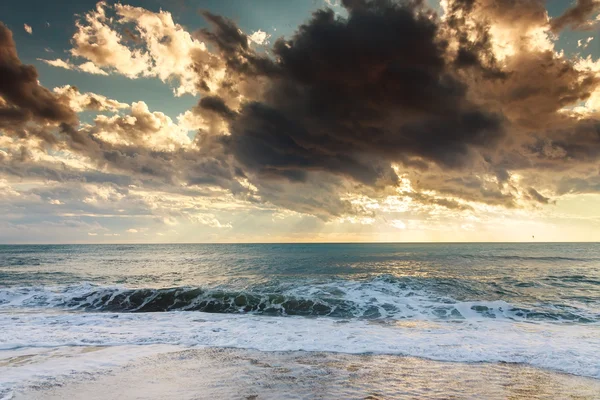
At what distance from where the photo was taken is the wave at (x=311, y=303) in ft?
66.7

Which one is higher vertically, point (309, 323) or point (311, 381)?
point (311, 381)

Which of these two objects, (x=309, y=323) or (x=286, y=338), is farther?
(x=309, y=323)

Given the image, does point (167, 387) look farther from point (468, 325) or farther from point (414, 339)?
point (468, 325)

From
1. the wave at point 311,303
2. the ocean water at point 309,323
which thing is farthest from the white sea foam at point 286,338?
the wave at point 311,303

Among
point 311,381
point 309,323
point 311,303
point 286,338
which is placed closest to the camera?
point 311,381

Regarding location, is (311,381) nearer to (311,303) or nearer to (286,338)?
(286,338)

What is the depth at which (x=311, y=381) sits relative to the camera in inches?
353

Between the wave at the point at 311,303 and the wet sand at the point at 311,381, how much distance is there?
9509 millimetres

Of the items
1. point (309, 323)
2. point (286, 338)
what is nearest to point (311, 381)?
point (286, 338)

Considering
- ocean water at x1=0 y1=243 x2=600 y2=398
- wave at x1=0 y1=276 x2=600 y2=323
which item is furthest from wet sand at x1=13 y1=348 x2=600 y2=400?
wave at x1=0 y1=276 x2=600 y2=323

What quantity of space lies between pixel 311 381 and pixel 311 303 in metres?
14.4

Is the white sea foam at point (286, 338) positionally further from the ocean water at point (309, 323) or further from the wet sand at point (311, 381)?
the wet sand at point (311, 381)

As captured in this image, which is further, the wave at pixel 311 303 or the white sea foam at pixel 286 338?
the wave at pixel 311 303

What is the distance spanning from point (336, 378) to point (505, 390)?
179 inches
